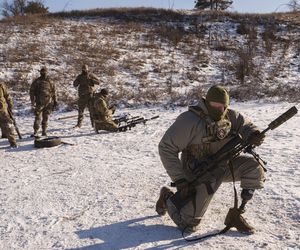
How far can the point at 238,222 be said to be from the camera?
422cm

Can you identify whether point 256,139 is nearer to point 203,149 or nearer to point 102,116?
point 203,149

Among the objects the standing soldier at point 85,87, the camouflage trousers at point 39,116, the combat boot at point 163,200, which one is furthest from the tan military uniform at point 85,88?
the combat boot at point 163,200

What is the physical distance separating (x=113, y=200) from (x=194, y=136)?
1660mm

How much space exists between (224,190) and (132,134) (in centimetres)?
455

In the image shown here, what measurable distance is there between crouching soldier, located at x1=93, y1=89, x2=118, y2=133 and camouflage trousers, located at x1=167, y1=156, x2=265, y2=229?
19.8 ft

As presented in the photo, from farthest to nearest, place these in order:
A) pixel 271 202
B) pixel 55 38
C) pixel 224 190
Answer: pixel 55 38 < pixel 224 190 < pixel 271 202

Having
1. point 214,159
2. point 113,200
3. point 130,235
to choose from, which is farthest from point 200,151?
point 113,200

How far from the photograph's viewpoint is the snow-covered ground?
418cm

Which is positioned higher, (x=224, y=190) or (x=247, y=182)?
(x=247, y=182)

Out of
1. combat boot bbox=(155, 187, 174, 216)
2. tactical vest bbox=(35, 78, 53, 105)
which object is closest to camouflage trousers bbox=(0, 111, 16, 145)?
tactical vest bbox=(35, 78, 53, 105)

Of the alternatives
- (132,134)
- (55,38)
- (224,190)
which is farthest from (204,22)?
(224,190)

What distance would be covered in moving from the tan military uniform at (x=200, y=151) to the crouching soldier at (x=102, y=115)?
19.5 feet

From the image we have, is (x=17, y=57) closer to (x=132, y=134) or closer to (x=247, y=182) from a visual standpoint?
(x=132, y=134)

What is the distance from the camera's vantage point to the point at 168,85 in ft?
53.0
